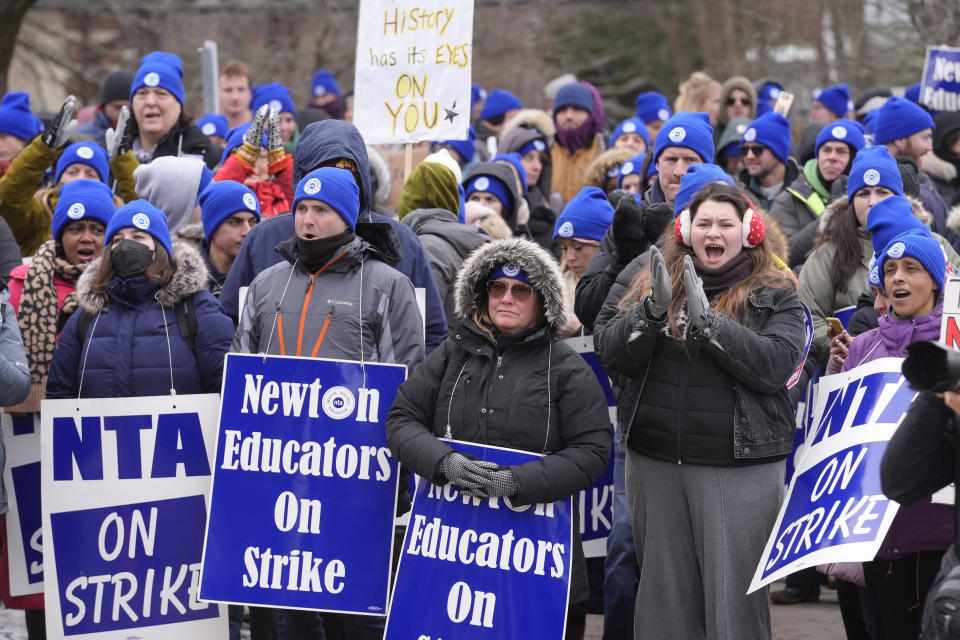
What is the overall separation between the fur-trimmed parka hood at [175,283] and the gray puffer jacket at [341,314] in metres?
0.34

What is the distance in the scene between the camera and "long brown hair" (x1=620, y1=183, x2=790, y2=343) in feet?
18.2

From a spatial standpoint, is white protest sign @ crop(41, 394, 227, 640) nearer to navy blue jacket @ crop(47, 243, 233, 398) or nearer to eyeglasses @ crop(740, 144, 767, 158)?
navy blue jacket @ crop(47, 243, 233, 398)

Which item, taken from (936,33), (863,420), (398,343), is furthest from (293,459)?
(936,33)

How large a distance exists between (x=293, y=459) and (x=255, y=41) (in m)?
16.9

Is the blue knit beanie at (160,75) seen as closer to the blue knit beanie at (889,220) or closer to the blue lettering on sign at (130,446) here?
the blue lettering on sign at (130,446)

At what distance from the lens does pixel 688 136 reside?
6855mm

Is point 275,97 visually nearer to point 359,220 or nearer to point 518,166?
point 518,166

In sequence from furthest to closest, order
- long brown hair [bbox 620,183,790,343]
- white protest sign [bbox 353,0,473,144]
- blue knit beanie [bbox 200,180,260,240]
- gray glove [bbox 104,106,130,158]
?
gray glove [bbox 104,106,130,158], white protest sign [bbox 353,0,473,144], blue knit beanie [bbox 200,180,260,240], long brown hair [bbox 620,183,790,343]

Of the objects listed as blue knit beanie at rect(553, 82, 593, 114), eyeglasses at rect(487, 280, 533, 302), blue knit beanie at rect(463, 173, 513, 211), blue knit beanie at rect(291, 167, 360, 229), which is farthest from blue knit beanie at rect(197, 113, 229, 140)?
eyeglasses at rect(487, 280, 533, 302)

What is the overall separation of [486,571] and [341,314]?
1230 millimetres

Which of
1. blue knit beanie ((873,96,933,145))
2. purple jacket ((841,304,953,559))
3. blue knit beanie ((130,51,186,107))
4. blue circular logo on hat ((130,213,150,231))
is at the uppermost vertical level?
blue knit beanie ((130,51,186,107))

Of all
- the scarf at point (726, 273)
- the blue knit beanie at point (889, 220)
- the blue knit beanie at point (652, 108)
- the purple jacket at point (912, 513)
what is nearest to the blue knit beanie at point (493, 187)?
the blue knit beanie at point (889, 220)

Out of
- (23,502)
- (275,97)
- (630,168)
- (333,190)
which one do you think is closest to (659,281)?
(333,190)

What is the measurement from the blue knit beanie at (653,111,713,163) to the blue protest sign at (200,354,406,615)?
193 centimetres
